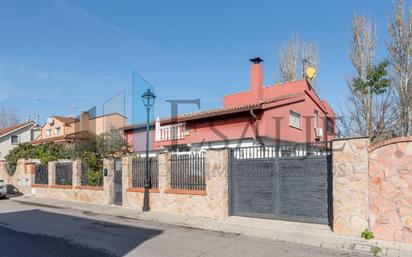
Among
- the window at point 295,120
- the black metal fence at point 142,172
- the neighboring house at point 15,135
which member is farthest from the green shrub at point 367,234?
the neighboring house at point 15,135

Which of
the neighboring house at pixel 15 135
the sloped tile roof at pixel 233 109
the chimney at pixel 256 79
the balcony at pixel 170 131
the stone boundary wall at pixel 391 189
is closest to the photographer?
the stone boundary wall at pixel 391 189

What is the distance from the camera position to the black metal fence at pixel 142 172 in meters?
14.3

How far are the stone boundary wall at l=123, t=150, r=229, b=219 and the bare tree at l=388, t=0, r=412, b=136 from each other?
1110 centimetres

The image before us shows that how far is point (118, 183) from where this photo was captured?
52.4 feet

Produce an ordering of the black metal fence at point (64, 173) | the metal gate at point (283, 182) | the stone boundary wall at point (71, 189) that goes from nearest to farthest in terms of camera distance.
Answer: the metal gate at point (283, 182), the stone boundary wall at point (71, 189), the black metal fence at point (64, 173)

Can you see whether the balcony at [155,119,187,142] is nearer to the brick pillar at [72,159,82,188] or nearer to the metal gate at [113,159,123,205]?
the brick pillar at [72,159,82,188]

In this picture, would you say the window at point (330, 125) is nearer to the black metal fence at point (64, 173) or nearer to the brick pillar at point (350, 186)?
the black metal fence at point (64, 173)

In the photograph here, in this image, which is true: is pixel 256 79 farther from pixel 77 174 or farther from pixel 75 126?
pixel 75 126

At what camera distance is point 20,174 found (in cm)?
2367

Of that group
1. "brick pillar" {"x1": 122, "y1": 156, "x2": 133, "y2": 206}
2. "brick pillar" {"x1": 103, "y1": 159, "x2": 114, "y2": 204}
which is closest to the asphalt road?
A: "brick pillar" {"x1": 122, "y1": 156, "x2": 133, "y2": 206}

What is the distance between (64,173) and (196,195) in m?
10.2

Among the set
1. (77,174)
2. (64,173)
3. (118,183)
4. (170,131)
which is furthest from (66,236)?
(170,131)

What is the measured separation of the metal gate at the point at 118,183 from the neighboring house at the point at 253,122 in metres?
6.58

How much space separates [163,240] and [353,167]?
5135 mm
